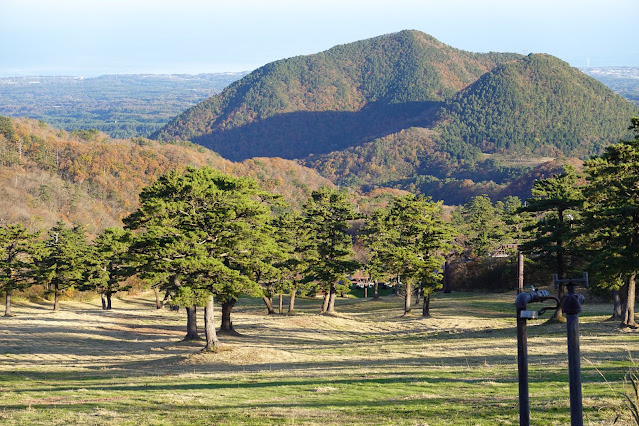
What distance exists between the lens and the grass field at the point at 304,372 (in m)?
18.0

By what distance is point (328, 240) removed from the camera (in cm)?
6462

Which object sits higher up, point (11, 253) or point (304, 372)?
point (11, 253)

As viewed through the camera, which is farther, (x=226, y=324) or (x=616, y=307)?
(x=616, y=307)

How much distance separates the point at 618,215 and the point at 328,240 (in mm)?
29794

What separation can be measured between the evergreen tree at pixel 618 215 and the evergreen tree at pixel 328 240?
80.2 ft

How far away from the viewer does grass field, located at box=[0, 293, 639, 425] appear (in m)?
18.0

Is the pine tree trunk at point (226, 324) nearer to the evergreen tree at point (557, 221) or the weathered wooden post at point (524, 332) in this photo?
the evergreen tree at point (557, 221)

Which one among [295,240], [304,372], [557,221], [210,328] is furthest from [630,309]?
[295,240]

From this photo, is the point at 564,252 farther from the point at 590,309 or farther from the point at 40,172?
the point at 40,172

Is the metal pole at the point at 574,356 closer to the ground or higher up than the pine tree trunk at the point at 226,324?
higher up

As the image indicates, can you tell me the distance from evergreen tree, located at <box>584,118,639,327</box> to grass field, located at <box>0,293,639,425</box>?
334 centimetres

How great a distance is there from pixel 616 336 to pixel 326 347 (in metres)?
15.6

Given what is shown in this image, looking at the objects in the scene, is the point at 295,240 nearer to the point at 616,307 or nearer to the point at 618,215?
the point at 616,307

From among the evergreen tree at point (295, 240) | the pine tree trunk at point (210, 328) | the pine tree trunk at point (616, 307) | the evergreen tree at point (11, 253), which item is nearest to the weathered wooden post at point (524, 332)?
the pine tree trunk at point (210, 328)
